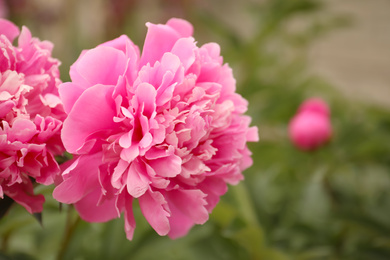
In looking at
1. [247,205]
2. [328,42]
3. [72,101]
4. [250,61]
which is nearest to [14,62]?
[72,101]

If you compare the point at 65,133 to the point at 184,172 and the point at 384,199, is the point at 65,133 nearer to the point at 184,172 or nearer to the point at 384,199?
the point at 184,172

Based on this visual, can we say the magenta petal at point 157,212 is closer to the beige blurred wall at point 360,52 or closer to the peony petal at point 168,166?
the peony petal at point 168,166

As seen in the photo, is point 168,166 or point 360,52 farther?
point 360,52

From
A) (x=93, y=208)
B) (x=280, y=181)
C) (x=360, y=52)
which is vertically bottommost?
(x=360, y=52)

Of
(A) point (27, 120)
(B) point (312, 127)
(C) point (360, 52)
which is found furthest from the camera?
(C) point (360, 52)

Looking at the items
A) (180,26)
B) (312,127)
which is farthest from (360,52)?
(180,26)

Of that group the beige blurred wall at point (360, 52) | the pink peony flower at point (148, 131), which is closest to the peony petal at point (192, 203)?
the pink peony flower at point (148, 131)

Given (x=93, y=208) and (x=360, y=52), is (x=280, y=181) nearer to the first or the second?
(x=93, y=208)

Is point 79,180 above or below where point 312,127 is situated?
above

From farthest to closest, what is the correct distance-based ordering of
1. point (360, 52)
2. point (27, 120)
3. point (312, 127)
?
1. point (360, 52)
2. point (312, 127)
3. point (27, 120)
